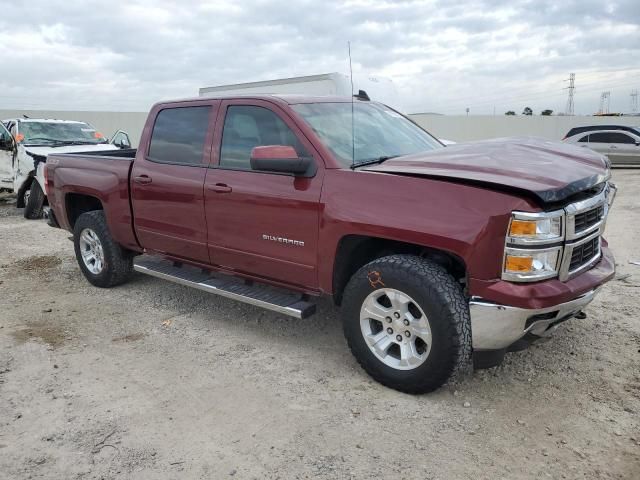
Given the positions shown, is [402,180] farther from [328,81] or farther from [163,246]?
[328,81]

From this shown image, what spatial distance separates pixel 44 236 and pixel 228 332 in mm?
5422

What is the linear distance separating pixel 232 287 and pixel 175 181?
3.40ft

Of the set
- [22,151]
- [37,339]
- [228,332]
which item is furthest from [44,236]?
[228,332]

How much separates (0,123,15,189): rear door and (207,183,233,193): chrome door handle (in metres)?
7.69

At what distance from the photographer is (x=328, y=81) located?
35.8ft

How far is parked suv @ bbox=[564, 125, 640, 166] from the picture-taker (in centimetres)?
1720

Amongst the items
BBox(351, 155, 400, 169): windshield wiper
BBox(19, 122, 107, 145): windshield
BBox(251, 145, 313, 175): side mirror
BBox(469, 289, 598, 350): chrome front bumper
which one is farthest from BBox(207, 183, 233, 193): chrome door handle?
BBox(19, 122, 107, 145): windshield

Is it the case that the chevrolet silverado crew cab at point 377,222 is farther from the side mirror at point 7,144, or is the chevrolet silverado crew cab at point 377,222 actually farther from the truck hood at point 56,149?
the side mirror at point 7,144

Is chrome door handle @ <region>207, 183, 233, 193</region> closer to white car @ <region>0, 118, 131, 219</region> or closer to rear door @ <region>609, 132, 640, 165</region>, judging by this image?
white car @ <region>0, 118, 131, 219</region>

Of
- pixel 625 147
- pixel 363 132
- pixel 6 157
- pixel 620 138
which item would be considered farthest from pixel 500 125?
pixel 363 132

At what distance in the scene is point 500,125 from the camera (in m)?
31.8

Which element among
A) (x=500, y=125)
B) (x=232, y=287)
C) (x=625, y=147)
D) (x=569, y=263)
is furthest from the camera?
(x=500, y=125)

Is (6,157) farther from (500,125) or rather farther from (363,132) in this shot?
(500,125)

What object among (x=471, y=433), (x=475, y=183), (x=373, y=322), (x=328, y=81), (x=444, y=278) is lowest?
(x=471, y=433)
